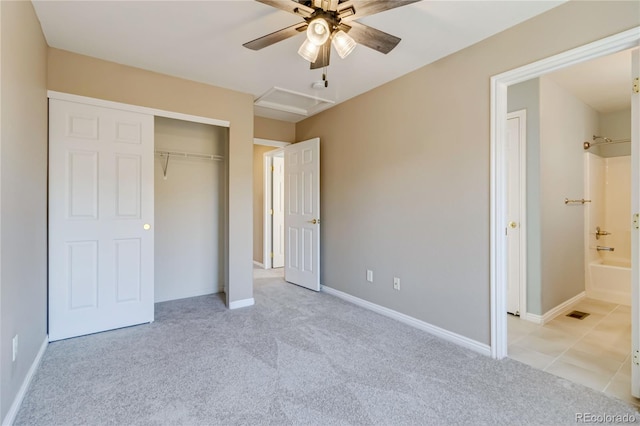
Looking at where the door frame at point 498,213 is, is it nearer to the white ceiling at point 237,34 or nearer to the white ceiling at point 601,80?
the white ceiling at point 237,34

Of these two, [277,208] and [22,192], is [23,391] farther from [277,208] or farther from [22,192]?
[277,208]

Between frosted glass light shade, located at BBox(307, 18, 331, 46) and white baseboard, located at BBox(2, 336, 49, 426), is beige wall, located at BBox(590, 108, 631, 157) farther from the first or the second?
white baseboard, located at BBox(2, 336, 49, 426)

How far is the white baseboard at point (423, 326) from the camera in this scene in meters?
2.45

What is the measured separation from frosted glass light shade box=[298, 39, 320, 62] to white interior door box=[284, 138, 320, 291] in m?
2.16

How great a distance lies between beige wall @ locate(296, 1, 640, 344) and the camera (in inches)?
85.9

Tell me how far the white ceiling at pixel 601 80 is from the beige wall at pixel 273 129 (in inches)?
130

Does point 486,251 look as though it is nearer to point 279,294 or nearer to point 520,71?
point 520,71

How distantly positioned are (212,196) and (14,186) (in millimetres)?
2307

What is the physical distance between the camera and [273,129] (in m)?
4.57

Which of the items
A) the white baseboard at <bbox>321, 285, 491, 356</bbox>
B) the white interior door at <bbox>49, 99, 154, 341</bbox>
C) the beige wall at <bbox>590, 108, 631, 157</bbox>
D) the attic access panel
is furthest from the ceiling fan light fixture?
the beige wall at <bbox>590, 108, 631, 157</bbox>

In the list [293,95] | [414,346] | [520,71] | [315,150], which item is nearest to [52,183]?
[293,95]

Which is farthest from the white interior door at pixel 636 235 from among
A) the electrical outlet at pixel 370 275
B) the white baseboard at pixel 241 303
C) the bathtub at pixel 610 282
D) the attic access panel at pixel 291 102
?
the white baseboard at pixel 241 303

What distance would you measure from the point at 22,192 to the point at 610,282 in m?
5.81

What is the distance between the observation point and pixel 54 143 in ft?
8.45
